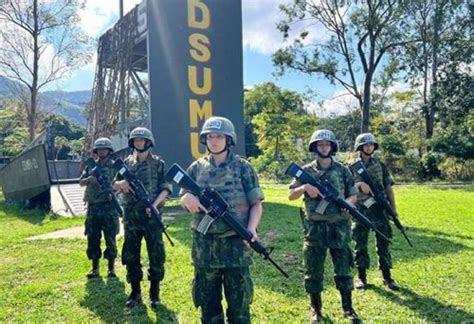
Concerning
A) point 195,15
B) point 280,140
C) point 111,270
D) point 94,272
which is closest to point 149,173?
point 111,270

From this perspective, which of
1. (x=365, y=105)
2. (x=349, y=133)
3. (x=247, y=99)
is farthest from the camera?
(x=247, y=99)

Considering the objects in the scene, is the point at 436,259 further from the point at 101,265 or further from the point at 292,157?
the point at 292,157

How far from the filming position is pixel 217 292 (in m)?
3.34

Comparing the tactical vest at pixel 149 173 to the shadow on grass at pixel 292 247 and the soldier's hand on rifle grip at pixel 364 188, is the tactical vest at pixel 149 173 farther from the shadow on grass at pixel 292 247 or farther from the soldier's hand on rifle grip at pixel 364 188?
the soldier's hand on rifle grip at pixel 364 188

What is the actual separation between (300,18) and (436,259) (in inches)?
868

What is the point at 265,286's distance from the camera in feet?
18.5

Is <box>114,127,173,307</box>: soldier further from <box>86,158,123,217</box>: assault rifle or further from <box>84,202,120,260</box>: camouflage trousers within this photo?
<box>84,202,120,260</box>: camouflage trousers

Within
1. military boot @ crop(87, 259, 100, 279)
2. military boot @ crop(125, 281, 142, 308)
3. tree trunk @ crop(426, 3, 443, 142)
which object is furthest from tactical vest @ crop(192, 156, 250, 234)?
tree trunk @ crop(426, 3, 443, 142)

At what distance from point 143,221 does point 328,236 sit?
2.06 metres

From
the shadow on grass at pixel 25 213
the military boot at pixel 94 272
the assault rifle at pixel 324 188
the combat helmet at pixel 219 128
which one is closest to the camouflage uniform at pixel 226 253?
the combat helmet at pixel 219 128

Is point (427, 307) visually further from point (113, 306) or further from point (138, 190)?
point (113, 306)

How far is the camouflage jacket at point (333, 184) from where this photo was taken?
4.19m

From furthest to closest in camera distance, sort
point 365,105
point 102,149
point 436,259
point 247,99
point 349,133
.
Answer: point 247,99 < point 349,133 < point 365,105 < point 436,259 < point 102,149

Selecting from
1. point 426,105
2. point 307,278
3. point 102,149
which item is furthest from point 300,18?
point 307,278
